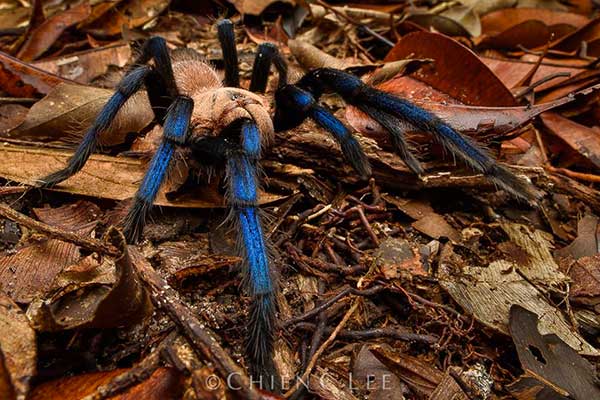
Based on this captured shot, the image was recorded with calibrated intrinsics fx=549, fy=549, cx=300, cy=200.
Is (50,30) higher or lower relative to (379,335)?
higher

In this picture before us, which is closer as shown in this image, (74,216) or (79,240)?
(79,240)

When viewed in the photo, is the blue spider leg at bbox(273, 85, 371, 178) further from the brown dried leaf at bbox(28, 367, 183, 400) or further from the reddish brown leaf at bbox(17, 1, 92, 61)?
the reddish brown leaf at bbox(17, 1, 92, 61)

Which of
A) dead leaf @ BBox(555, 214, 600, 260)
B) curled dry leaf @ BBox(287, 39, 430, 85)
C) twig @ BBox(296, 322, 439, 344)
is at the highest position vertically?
curled dry leaf @ BBox(287, 39, 430, 85)

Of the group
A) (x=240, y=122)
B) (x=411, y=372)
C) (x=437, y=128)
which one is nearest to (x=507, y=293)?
(x=411, y=372)

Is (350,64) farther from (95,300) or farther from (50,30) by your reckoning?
(95,300)

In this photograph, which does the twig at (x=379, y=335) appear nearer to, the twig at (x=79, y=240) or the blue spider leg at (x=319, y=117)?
the twig at (x=79, y=240)

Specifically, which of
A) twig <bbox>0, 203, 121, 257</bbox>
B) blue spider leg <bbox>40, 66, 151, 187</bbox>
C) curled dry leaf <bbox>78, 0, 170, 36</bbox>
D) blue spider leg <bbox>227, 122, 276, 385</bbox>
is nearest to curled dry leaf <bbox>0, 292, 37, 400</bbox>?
twig <bbox>0, 203, 121, 257</bbox>

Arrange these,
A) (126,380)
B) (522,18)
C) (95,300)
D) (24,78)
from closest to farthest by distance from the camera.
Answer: (126,380) → (95,300) → (24,78) → (522,18)
